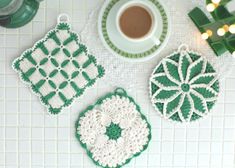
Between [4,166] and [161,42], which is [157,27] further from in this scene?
[4,166]

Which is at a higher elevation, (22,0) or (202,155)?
(22,0)

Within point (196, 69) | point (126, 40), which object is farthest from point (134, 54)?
point (196, 69)

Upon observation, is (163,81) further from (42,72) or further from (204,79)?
(42,72)

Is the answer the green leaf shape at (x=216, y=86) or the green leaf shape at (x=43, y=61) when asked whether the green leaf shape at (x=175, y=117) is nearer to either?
the green leaf shape at (x=216, y=86)

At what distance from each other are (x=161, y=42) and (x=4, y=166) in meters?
0.48

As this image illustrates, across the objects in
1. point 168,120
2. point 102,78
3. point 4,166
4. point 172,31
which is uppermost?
point 172,31

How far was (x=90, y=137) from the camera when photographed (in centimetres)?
98

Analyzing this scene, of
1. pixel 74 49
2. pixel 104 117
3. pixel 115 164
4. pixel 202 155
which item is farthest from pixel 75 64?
pixel 202 155

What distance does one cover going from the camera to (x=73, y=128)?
99 centimetres

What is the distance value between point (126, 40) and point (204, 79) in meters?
0.21

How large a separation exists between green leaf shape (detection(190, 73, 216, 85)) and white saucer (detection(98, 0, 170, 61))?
0.36ft

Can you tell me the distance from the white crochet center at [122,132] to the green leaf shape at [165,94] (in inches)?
2.4

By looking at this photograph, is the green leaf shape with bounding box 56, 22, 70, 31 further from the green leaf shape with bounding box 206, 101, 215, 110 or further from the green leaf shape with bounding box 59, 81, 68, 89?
the green leaf shape with bounding box 206, 101, 215, 110

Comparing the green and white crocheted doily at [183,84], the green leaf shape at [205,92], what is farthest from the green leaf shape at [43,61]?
the green leaf shape at [205,92]
